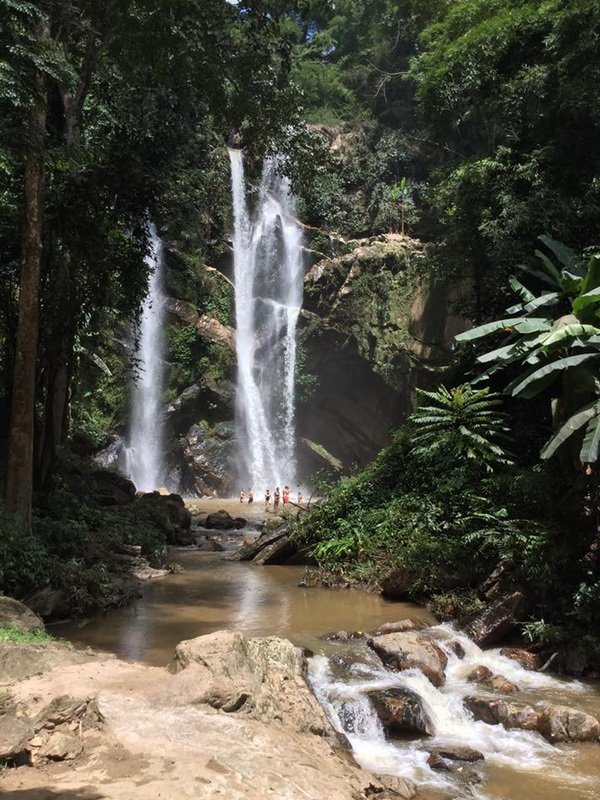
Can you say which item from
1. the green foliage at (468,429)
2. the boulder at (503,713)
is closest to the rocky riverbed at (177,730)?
the boulder at (503,713)

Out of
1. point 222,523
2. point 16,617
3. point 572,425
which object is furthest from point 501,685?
point 222,523

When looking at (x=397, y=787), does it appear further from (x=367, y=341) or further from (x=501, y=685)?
(x=367, y=341)

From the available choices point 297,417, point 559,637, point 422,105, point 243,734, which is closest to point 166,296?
point 297,417

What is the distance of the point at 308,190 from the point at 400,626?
9.12 m

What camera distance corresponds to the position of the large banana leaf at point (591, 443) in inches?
329

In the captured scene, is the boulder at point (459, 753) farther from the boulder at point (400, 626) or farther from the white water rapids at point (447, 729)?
the boulder at point (400, 626)

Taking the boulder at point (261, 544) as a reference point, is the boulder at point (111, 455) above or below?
above

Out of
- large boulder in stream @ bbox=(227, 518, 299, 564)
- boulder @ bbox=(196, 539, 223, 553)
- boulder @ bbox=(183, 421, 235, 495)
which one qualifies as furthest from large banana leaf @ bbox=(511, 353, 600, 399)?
boulder @ bbox=(183, 421, 235, 495)

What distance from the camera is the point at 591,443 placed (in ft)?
27.8

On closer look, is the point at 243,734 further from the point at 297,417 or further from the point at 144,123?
the point at 297,417

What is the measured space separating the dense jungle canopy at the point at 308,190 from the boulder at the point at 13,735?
4.88 m

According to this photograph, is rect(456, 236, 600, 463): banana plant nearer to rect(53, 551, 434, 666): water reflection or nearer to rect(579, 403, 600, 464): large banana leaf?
rect(579, 403, 600, 464): large banana leaf

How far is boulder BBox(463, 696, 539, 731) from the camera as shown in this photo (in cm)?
634

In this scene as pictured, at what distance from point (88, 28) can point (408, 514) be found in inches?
401
